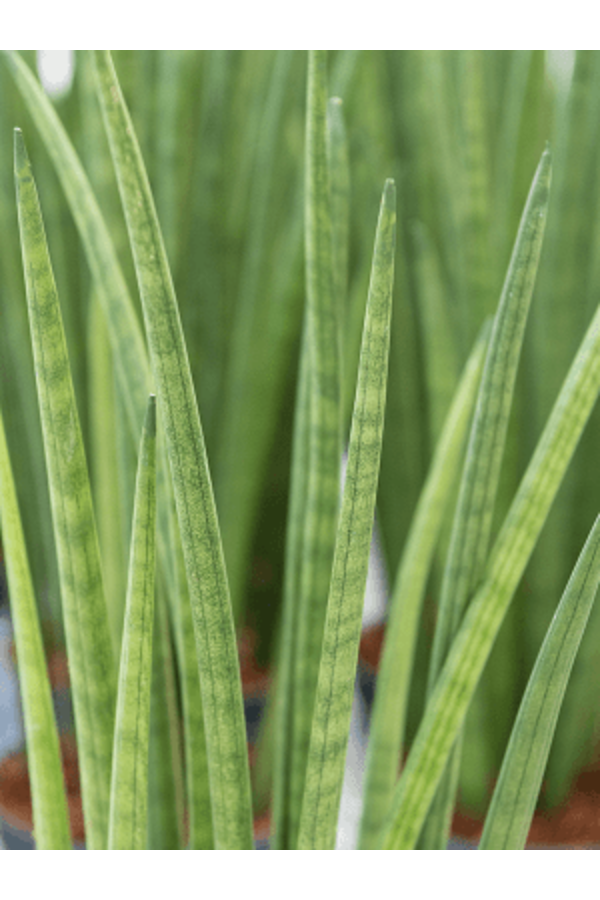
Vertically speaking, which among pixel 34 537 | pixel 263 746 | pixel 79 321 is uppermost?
pixel 79 321

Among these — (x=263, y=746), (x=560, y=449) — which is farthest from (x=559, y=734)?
(x=560, y=449)

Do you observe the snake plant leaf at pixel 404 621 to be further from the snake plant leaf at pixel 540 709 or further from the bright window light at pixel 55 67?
the bright window light at pixel 55 67

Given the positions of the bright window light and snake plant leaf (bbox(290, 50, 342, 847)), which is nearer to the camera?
snake plant leaf (bbox(290, 50, 342, 847))

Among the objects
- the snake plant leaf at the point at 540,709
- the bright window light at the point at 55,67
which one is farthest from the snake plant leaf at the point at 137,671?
the bright window light at the point at 55,67

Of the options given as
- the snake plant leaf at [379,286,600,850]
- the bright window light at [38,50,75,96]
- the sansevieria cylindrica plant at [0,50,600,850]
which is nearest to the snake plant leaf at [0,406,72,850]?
the sansevieria cylindrica plant at [0,50,600,850]

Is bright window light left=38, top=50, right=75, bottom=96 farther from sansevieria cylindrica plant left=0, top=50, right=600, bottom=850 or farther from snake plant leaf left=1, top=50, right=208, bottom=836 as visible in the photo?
snake plant leaf left=1, top=50, right=208, bottom=836
